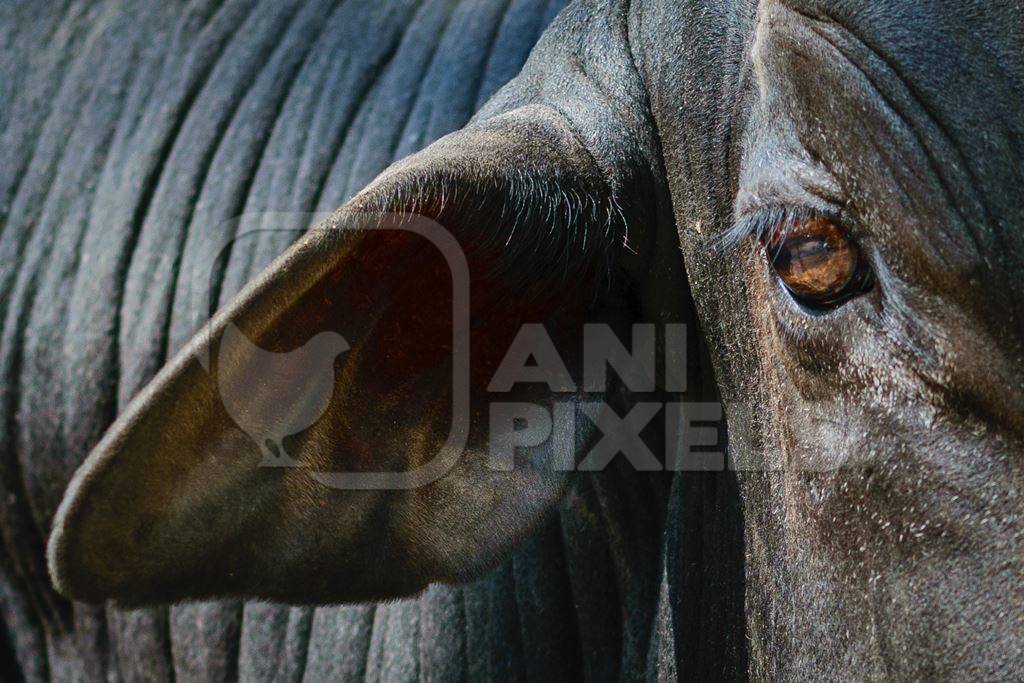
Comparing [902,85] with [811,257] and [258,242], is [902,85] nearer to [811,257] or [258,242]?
[811,257]

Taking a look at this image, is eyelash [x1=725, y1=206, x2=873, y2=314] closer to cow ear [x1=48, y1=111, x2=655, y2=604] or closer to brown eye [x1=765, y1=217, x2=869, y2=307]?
brown eye [x1=765, y1=217, x2=869, y2=307]

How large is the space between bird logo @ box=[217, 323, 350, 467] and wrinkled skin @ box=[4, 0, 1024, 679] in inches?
1.7

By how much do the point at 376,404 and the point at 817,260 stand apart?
95 centimetres

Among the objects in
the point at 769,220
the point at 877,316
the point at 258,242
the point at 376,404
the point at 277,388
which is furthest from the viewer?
the point at 258,242

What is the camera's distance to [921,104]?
203cm

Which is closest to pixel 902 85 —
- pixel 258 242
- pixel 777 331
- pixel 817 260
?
pixel 817 260

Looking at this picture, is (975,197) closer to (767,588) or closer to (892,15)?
(892,15)

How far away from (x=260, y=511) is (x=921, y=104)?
1.45 m

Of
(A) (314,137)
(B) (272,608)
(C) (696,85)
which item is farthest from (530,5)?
(B) (272,608)

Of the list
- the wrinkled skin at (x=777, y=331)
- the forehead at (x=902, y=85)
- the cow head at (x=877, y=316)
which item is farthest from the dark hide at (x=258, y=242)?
the cow head at (x=877, y=316)

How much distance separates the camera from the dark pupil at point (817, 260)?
6.85 feet

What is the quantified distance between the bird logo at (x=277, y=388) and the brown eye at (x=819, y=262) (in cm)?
85

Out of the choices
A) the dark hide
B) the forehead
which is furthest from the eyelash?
the dark hide

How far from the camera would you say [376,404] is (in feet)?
8.61
